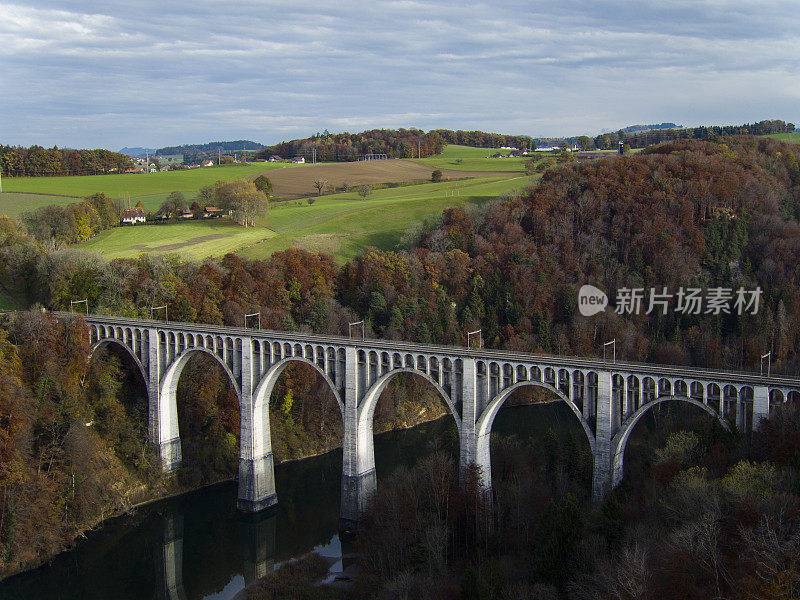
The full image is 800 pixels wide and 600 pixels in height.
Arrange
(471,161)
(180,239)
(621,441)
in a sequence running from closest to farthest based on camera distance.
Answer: (621,441), (180,239), (471,161)

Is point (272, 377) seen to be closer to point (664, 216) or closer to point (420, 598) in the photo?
point (420, 598)

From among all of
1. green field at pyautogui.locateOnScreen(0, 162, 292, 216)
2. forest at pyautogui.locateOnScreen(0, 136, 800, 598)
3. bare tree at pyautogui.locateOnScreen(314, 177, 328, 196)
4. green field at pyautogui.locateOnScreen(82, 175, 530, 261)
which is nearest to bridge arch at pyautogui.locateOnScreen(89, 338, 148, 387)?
forest at pyautogui.locateOnScreen(0, 136, 800, 598)

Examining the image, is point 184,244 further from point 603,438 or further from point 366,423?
point 603,438

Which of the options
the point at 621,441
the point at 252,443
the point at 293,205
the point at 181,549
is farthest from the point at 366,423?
the point at 293,205

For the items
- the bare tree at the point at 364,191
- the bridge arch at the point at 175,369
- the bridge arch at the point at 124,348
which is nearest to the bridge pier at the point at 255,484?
the bridge arch at the point at 175,369

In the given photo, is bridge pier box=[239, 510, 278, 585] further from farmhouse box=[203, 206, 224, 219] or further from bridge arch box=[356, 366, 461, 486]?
farmhouse box=[203, 206, 224, 219]

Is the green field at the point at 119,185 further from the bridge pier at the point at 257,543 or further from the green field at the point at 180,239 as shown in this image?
the bridge pier at the point at 257,543
